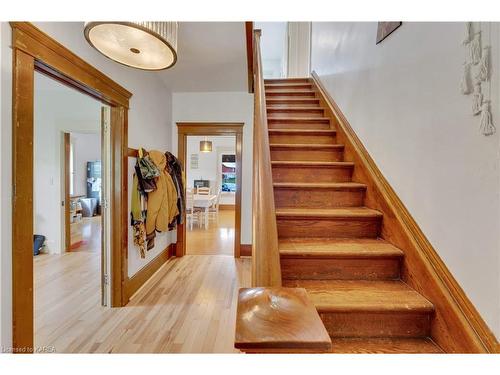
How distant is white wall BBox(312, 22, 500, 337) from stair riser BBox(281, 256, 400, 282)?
0.29 m

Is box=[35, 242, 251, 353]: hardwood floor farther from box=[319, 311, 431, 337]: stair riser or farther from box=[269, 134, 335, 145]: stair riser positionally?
box=[269, 134, 335, 145]: stair riser

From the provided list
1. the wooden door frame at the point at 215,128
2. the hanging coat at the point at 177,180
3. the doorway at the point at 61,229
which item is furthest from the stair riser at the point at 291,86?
the doorway at the point at 61,229

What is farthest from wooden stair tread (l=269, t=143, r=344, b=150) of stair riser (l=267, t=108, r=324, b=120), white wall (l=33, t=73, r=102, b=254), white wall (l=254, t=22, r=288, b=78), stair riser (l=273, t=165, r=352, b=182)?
white wall (l=254, t=22, r=288, b=78)

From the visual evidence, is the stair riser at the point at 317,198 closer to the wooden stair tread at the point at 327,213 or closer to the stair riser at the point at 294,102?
the wooden stair tread at the point at 327,213

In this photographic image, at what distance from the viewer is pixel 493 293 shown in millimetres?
897

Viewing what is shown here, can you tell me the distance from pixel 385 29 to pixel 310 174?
3.74ft

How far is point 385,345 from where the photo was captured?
1.10 metres

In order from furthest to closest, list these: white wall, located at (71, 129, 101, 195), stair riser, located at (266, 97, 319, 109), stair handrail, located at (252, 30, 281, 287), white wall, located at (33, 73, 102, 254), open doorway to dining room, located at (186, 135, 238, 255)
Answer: white wall, located at (71, 129, 101, 195)
open doorway to dining room, located at (186, 135, 238, 255)
white wall, located at (33, 73, 102, 254)
stair riser, located at (266, 97, 319, 109)
stair handrail, located at (252, 30, 281, 287)

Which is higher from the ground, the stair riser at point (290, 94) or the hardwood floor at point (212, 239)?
the stair riser at point (290, 94)

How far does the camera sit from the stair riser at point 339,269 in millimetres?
1368

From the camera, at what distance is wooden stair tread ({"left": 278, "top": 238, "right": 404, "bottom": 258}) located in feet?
4.42

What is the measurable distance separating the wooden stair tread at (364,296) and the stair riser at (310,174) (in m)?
0.89

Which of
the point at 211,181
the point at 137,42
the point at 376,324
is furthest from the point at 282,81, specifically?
the point at 211,181

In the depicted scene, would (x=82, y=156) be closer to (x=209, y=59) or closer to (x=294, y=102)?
(x=209, y=59)
